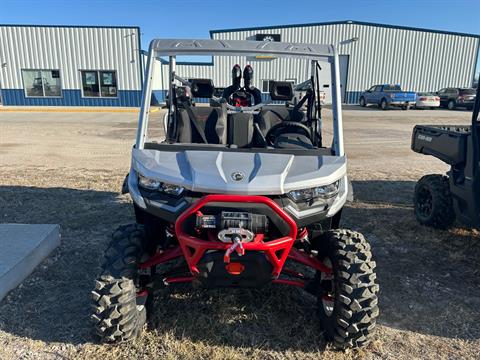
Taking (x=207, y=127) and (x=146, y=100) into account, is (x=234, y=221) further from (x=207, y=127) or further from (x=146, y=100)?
(x=207, y=127)

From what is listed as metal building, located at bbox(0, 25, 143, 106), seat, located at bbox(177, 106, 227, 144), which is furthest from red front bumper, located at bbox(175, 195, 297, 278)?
metal building, located at bbox(0, 25, 143, 106)

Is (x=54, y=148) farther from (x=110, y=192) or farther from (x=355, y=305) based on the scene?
(x=355, y=305)

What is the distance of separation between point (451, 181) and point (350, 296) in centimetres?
264

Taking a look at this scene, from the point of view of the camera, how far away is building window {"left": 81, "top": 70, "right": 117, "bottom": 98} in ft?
86.8

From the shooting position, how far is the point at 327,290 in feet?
9.47

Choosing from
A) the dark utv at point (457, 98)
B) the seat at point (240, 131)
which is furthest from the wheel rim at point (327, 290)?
the dark utv at point (457, 98)

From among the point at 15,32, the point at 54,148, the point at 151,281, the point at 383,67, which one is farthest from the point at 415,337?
the point at 383,67

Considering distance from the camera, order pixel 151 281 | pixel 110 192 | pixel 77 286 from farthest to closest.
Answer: pixel 110 192, pixel 77 286, pixel 151 281

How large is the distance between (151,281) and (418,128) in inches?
164

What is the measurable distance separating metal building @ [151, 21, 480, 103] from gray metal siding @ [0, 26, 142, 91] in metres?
5.04

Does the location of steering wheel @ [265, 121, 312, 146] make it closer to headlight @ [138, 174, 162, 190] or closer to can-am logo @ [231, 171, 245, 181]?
can-am logo @ [231, 171, 245, 181]

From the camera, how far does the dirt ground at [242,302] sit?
2.78m

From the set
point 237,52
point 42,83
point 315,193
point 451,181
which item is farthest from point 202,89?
point 42,83

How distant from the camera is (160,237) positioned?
3.16 metres
